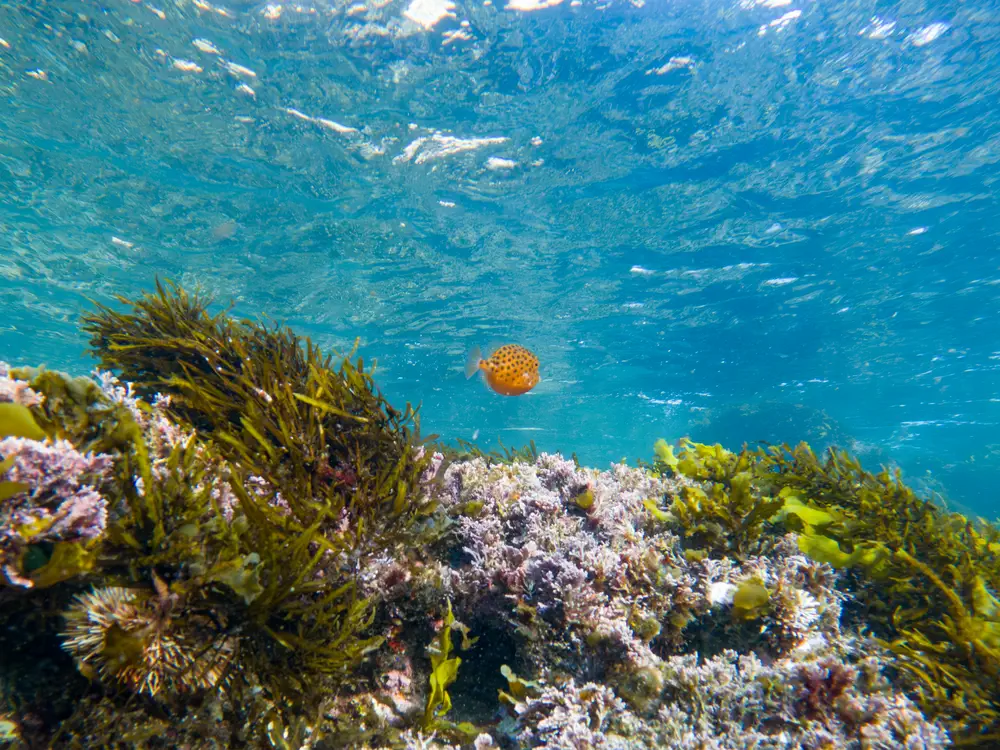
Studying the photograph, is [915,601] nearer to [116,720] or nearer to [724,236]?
[116,720]

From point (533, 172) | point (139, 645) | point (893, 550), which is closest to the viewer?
point (139, 645)

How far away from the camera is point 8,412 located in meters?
1.76

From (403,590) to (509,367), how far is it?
122 inches

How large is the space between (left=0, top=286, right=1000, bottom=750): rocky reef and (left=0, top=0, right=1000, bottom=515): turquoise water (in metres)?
10.8

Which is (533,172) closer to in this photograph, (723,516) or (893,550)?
(723,516)

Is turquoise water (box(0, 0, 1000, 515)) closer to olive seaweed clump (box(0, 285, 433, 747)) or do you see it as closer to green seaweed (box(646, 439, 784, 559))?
green seaweed (box(646, 439, 784, 559))

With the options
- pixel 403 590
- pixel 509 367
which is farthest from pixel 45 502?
pixel 509 367

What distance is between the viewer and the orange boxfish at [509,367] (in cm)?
524

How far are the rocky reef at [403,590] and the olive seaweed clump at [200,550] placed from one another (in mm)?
11

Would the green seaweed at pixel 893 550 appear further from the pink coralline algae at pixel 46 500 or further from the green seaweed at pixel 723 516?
the pink coralline algae at pixel 46 500

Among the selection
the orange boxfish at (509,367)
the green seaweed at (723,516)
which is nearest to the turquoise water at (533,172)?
the orange boxfish at (509,367)

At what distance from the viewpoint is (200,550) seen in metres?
1.82

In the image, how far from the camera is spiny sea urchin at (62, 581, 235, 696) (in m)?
1.48

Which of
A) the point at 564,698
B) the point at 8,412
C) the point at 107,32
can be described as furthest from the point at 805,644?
the point at 107,32
